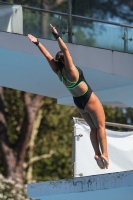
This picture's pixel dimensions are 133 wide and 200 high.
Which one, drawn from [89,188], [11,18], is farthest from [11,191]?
[89,188]

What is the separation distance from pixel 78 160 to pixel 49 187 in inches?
46.5

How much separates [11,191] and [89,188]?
9.40 meters

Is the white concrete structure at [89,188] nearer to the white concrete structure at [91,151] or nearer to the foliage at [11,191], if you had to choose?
the white concrete structure at [91,151]

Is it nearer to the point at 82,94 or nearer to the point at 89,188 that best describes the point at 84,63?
the point at 82,94

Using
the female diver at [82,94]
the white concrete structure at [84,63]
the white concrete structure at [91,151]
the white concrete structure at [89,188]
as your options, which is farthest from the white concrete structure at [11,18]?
the white concrete structure at [89,188]

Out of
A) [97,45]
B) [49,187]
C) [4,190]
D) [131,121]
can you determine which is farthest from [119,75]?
[131,121]

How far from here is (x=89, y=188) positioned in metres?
8.41

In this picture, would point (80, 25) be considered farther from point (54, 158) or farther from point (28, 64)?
point (54, 158)

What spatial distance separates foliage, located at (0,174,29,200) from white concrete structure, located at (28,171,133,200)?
7396 millimetres

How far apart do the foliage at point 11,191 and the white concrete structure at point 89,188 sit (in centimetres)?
740

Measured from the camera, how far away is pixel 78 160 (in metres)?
10.3

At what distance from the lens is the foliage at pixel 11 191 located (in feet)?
55.7

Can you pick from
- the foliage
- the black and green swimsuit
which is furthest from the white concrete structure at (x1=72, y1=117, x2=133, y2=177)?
the foliage

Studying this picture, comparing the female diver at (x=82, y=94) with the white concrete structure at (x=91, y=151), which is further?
the white concrete structure at (x=91, y=151)
